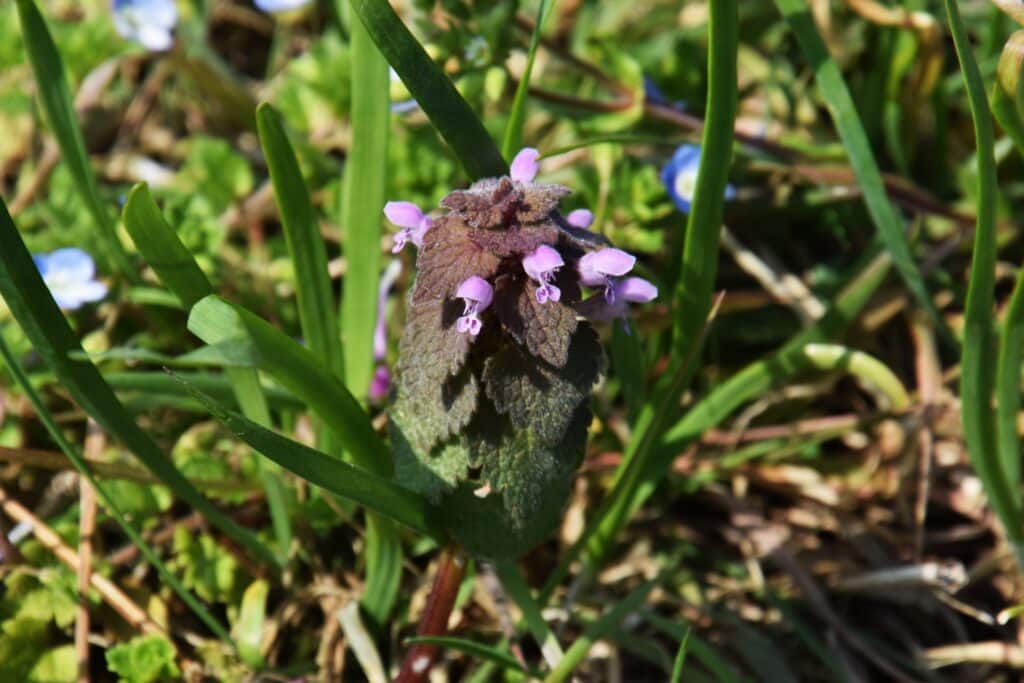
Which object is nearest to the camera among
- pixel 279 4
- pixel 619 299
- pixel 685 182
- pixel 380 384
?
pixel 619 299

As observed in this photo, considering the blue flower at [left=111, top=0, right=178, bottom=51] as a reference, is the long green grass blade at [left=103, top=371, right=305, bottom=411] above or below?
below

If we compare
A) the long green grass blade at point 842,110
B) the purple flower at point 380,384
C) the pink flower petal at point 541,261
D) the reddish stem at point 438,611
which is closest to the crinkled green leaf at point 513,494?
the reddish stem at point 438,611

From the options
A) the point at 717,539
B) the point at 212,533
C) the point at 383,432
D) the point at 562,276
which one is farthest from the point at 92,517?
the point at 717,539

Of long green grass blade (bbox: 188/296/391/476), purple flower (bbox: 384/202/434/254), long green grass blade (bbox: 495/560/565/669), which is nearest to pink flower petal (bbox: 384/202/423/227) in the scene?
purple flower (bbox: 384/202/434/254)

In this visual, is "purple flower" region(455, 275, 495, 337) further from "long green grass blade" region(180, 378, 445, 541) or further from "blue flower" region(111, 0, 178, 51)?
"blue flower" region(111, 0, 178, 51)

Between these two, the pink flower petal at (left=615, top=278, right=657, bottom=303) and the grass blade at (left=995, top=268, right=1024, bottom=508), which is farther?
the grass blade at (left=995, top=268, right=1024, bottom=508)

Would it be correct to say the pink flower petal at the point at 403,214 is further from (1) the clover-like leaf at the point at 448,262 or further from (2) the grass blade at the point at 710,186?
(2) the grass blade at the point at 710,186

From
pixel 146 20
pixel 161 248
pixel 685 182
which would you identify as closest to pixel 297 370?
pixel 161 248

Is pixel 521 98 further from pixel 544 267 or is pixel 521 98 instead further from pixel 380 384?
pixel 380 384
